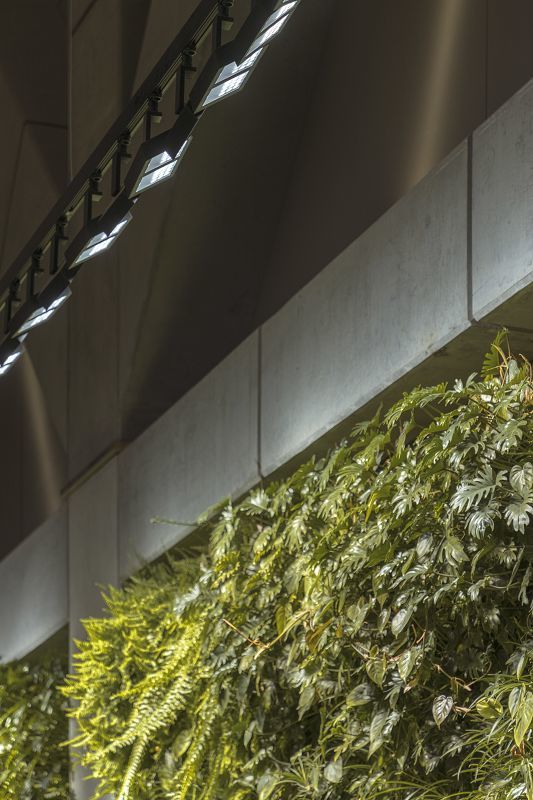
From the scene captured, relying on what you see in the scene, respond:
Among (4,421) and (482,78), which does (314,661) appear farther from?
(4,421)

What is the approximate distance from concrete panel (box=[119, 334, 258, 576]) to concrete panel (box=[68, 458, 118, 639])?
11 centimetres

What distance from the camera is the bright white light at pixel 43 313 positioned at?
4.31 metres

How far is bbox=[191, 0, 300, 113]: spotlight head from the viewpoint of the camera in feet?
10.7

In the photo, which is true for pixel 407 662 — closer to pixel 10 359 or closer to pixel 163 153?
pixel 163 153

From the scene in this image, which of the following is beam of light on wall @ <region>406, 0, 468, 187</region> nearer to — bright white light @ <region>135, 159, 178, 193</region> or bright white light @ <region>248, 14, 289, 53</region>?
bright white light @ <region>135, 159, 178, 193</region>

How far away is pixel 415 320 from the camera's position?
4.32 meters

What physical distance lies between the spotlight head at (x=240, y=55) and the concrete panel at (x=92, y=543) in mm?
3231

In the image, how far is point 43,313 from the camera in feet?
14.4

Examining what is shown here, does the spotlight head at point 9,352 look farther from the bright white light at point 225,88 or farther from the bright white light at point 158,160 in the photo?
the bright white light at point 225,88

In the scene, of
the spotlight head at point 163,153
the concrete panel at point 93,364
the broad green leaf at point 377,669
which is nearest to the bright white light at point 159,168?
the spotlight head at point 163,153

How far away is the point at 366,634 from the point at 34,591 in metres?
3.64

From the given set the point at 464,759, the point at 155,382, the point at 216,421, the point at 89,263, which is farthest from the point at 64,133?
the point at 464,759

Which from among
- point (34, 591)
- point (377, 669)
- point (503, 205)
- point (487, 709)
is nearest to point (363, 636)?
point (377, 669)

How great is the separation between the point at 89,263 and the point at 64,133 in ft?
6.60
